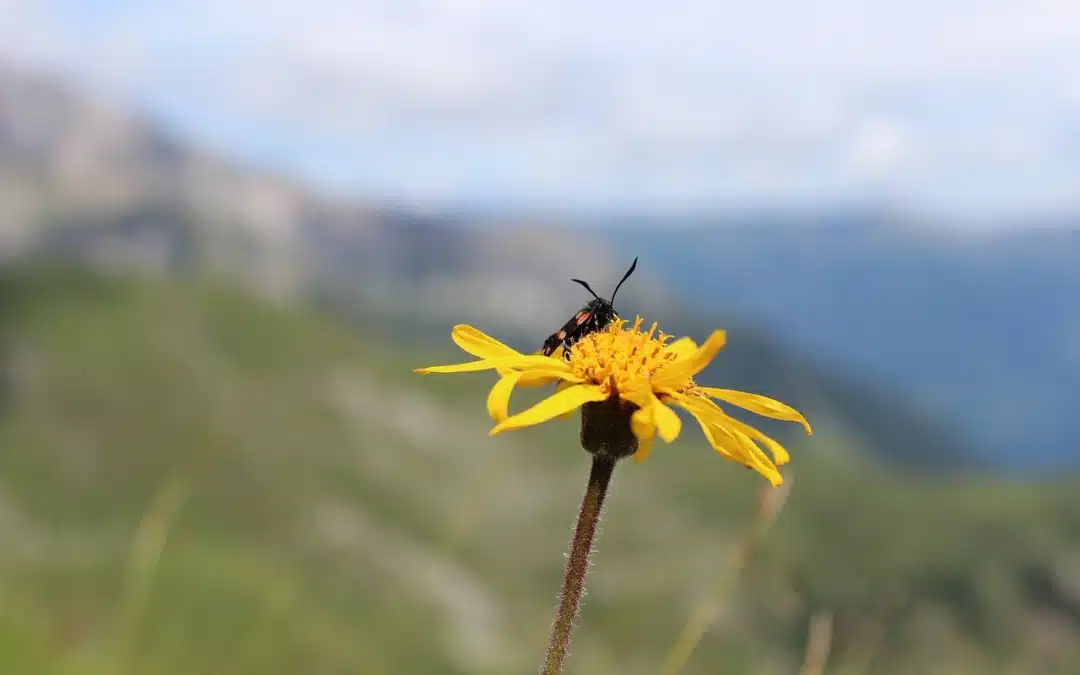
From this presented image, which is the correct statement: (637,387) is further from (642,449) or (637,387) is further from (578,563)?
(578,563)

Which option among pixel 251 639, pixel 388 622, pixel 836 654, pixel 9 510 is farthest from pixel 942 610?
pixel 9 510

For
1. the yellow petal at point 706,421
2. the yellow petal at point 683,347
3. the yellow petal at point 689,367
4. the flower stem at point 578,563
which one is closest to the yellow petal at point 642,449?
the flower stem at point 578,563

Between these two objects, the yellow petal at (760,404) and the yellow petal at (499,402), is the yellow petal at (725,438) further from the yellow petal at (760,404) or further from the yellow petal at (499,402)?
the yellow petal at (499,402)

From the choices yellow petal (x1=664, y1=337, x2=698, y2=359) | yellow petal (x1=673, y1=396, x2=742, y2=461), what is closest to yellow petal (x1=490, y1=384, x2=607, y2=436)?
yellow petal (x1=673, y1=396, x2=742, y2=461)

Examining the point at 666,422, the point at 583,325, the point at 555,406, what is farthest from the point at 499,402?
the point at 583,325

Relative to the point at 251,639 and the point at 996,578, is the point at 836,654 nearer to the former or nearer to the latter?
the point at 251,639

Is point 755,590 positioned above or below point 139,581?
above

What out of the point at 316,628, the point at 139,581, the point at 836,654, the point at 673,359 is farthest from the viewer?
the point at 316,628
